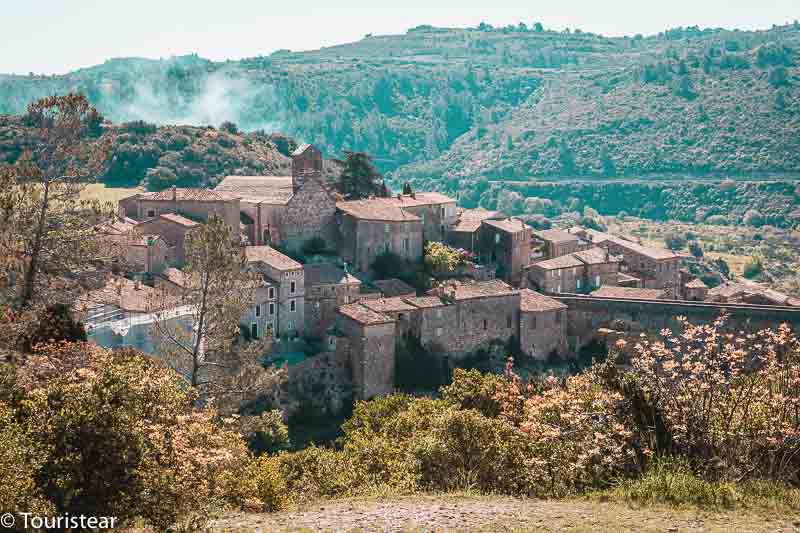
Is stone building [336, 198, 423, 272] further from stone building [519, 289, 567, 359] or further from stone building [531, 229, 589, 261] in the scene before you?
stone building [531, 229, 589, 261]

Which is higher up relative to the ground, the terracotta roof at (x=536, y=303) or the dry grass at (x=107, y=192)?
the dry grass at (x=107, y=192)

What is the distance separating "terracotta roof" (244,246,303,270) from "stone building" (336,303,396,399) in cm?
336

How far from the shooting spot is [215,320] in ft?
119

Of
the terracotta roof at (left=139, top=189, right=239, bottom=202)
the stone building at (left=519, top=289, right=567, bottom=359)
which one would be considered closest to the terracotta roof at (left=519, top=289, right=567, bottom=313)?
the stone building at (left=519, top=289, right=567, bottom=359)

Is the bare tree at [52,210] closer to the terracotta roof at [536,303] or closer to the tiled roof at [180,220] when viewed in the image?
the tiled roof at [180,220]

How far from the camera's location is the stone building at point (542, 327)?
56500 millimetres

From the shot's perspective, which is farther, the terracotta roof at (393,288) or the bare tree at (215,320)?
the terracotta roof at (393,288)

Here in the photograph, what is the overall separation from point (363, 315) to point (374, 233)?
31.4 feet

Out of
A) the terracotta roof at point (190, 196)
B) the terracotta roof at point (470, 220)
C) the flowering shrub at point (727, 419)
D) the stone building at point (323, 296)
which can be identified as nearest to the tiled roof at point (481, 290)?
the stone building at point (323, 296)

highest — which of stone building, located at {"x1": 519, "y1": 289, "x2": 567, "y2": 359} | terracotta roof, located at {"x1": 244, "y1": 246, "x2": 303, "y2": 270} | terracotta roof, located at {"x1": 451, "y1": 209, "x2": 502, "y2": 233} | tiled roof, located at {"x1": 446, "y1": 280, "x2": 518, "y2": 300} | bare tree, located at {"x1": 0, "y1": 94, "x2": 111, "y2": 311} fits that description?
bare tree, located at {"x1": 0, "y1": 94, "x2": 111, "y2": 311}

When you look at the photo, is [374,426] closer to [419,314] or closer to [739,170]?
[419,314]

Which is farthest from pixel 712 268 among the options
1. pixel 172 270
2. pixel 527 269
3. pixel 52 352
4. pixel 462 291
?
pixel 52 352

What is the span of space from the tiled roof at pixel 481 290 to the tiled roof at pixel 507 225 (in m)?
8.26

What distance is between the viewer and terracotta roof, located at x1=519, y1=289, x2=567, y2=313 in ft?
186
